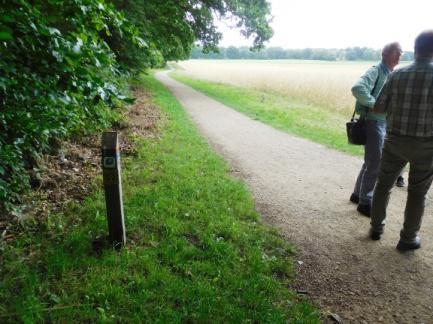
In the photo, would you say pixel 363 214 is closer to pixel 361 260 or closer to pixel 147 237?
pixel 361 260

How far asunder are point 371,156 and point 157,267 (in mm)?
3220

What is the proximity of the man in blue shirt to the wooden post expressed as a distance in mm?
3103

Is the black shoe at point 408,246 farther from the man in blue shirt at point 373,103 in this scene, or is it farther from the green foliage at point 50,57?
the green foliage at point 50,57

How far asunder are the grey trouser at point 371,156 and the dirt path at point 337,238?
0.34 metres

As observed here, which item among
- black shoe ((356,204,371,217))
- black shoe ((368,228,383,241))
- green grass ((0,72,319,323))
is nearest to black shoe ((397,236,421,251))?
black shoe ((368,228,383,241))

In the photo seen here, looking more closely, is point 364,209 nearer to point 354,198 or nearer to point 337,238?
point 354,198

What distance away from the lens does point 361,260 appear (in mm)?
3902

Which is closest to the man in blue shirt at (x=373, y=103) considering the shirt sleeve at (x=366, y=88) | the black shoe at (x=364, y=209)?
the shirt sleeve at (x=366, y=88)

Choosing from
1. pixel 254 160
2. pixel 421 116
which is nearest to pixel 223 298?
pixel 421 116

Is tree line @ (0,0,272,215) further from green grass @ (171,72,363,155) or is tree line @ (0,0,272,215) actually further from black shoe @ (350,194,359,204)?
green grass @ (171,72,363,155)

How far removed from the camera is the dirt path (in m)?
3.23

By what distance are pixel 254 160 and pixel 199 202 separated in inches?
126

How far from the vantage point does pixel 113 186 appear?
3529mm

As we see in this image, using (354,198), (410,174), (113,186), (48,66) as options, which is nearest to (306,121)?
(354,198)
